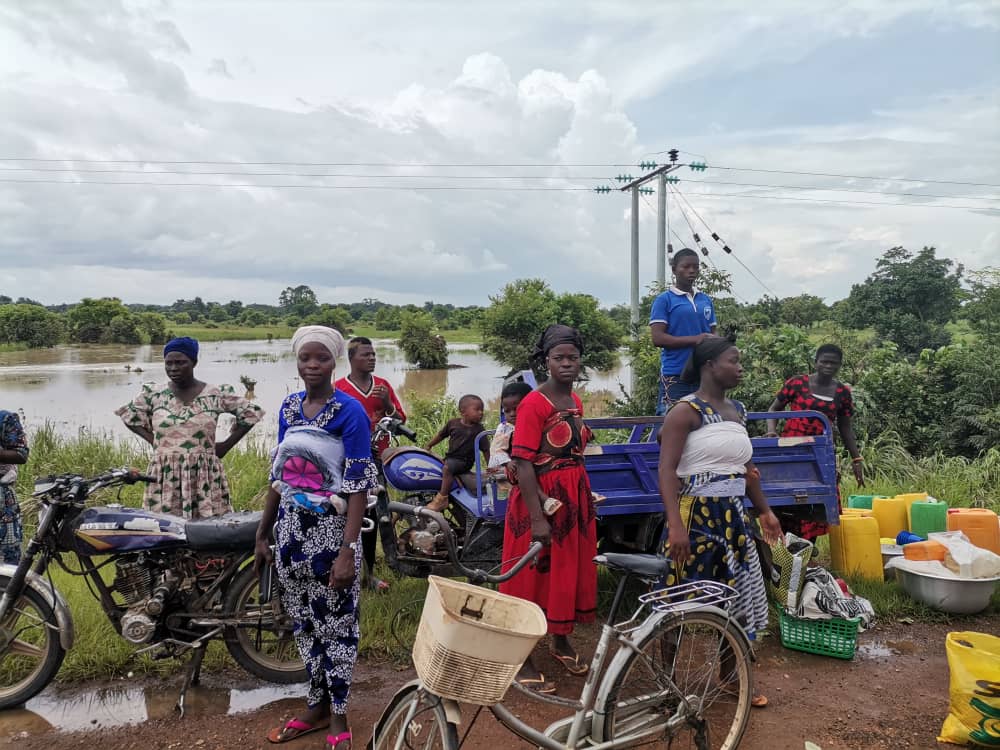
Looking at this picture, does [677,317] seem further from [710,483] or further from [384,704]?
[384,704]

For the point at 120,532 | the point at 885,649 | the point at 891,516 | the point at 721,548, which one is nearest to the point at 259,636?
the point at 120,532

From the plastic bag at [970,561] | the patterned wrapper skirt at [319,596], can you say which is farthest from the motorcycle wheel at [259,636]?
the plastic bag at [970,561]

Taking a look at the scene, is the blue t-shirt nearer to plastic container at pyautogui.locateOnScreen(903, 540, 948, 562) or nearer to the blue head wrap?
plastic container at pyautogui.locateOnScreen(903, 540, 948, 562)

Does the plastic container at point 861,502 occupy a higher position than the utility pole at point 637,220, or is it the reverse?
the utility pole at point 637,220

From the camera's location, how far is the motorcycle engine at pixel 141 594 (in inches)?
125

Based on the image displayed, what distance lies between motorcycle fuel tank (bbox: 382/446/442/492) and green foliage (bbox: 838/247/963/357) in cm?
2233

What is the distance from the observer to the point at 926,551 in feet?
14.6

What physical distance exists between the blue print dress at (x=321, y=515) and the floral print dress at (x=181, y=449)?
105 centimetres

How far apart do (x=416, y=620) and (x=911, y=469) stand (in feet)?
22.4

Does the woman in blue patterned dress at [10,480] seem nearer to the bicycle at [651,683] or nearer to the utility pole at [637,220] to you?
the bicycle at [651,683]

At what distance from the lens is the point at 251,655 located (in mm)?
3430

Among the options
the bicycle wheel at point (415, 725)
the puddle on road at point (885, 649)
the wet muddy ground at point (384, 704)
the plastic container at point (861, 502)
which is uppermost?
the bicycle wheel at point (415, 725)

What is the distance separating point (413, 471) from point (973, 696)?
310 cm

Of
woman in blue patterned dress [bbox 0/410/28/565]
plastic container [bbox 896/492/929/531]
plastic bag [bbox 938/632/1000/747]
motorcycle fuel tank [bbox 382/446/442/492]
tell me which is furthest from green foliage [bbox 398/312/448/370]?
plastic bag [bbox 938/632/1000/747]
